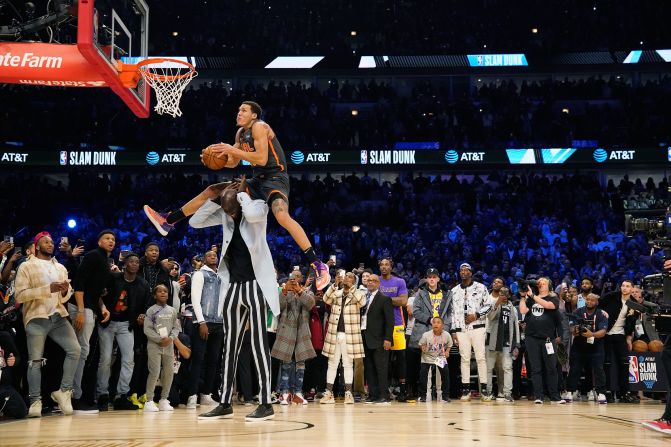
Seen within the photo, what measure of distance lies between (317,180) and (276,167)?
18.6 meters

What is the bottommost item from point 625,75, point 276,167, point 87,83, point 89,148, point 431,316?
point 431,316

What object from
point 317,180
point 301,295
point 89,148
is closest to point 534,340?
point 301,295

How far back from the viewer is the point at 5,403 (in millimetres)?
7535

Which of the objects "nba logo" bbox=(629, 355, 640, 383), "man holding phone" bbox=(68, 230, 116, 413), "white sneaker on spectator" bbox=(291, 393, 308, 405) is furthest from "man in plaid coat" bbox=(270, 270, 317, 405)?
"nba logo" bbox=(629, 355, 640, 383)

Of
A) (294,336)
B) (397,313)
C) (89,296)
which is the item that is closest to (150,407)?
(89,296)

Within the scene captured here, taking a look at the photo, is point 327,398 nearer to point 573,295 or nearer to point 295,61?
point 573,295

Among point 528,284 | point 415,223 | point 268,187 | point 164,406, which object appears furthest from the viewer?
point 415,223

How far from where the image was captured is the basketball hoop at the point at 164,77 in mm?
11039

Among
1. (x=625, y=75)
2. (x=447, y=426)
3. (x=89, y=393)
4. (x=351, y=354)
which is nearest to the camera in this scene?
(x=447, y=426)

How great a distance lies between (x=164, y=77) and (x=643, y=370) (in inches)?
365

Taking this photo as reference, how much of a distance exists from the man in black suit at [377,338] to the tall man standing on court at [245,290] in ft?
17.0

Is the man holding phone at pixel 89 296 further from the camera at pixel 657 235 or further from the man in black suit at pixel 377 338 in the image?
the camera at pixel 657 235

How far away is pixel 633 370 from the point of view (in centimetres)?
1292

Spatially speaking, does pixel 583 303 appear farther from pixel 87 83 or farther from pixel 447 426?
pixel 87 83
